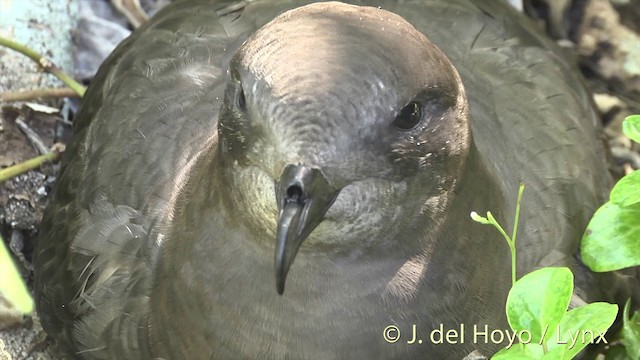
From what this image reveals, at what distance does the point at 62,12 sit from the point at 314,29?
1.65 meters

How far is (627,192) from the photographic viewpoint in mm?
1965

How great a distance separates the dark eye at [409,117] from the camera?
1.65 m

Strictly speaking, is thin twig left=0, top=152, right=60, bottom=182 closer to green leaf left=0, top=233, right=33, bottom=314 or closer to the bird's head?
the bird's head

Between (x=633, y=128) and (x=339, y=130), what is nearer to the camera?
(x=339, y=130)

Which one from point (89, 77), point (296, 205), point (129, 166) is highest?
point (296, 205)

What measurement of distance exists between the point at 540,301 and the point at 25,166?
60.7 inches

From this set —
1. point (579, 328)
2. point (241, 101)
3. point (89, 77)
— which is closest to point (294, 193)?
point (241, 101)

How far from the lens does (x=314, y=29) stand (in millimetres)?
1660

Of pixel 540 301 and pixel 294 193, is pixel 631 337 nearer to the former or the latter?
pixel 540 301

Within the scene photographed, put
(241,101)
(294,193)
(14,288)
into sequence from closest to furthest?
1. (14,288)
2. (294,193)
3. (241,101)

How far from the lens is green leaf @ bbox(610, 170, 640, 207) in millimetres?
1958

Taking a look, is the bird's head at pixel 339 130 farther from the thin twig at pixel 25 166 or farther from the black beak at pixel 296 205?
the thin twig at pixel 25 166

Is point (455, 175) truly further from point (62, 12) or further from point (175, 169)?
point (62, 12)

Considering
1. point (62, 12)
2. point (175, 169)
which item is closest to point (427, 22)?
point (175, 169)
